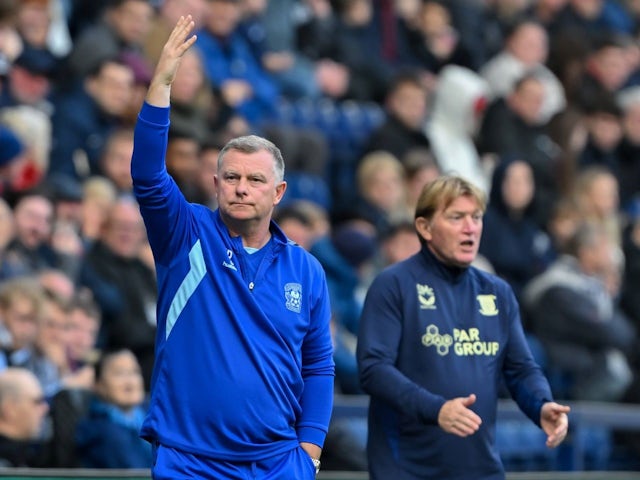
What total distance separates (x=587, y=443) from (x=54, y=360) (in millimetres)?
3941

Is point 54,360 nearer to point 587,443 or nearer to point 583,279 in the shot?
point 587,443

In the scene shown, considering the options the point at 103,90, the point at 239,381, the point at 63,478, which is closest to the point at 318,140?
the point at 103,90

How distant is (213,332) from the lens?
578 centimetres

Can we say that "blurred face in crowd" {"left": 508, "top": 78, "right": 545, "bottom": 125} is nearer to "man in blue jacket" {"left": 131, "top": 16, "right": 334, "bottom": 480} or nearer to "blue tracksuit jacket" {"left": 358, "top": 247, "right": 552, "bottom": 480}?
"blue tracksuit jacket" {"left": 358, "top": 247, "right": 552, "bottom": 480}

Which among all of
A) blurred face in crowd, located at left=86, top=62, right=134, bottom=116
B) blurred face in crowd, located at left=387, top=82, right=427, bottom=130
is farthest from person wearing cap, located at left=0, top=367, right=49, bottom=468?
blurred face in crowd, located at left=387, top=82, right=427, bottom=130

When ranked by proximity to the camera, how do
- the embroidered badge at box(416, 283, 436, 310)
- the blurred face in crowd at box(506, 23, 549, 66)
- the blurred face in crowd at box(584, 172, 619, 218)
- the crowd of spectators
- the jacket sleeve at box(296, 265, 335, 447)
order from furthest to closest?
1. the blurred face in crowd at box(506, 23, 549, 66)
2. the blurred face in crowd at box(584, 172, 619, 218)
3. the crowd of spectators
4. the embroidered badge at box(416, 283, 436, 310)
5. the jacket sleeve at box(296, 265, 335, 447)

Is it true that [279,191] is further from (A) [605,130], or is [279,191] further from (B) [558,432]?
(A) [605,130]

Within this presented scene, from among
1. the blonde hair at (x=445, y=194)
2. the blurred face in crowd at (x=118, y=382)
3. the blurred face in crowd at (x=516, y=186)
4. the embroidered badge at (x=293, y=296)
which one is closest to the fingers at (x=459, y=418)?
the embroidered badge at (x=293, y=296)

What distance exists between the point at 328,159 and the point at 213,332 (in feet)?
27.1

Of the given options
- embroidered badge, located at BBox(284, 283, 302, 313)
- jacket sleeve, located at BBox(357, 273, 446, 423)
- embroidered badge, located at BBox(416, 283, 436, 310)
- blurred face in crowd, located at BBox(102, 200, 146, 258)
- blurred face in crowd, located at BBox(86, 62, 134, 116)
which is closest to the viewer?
embroidered badge, located at BBox(284, 283, 302, 313)

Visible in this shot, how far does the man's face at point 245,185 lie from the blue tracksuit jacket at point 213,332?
134 millimetres

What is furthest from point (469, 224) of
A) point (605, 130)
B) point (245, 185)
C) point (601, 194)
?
point (605, 130)

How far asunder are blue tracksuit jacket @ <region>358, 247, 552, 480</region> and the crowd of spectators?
234cm

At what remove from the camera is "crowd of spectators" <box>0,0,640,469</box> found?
372 inches
